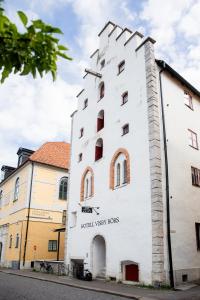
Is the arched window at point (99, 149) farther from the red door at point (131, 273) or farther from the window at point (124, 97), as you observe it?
the red door at point (131, 273)

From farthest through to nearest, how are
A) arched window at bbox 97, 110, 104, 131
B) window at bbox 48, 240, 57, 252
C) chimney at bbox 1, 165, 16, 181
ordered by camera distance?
chimney at bbox 1, 165, 16, 181, window at bbox 48, 240, 57, 252, arched window at bbox 97, 110, 104, 131

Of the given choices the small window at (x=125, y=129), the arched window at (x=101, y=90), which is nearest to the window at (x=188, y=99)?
the small window at (x=125, y=129)

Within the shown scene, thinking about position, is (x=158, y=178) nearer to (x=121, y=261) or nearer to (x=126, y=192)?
(x=126, y=192)

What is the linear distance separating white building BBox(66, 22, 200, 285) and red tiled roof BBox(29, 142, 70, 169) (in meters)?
8.38

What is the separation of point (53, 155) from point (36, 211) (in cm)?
674

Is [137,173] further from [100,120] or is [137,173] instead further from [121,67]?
[121,67]

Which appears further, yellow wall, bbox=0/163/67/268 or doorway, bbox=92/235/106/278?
yellow wall, bbox=0/163/67/268

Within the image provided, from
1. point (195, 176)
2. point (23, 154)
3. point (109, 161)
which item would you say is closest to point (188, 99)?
point (195, 176)

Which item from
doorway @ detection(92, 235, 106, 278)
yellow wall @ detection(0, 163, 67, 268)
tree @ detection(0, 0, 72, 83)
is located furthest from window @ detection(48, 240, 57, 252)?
tree @ detection(0, 0, 72, 83)

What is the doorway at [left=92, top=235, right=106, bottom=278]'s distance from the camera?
18.2m

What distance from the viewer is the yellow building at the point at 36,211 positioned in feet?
89.9

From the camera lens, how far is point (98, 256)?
18.6 m

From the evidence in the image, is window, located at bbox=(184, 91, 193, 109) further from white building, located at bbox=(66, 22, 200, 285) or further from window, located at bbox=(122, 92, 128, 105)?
window, located at bbox=(122, 92, 128, 105)

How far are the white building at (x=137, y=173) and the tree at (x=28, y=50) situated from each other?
11740 millimetres
